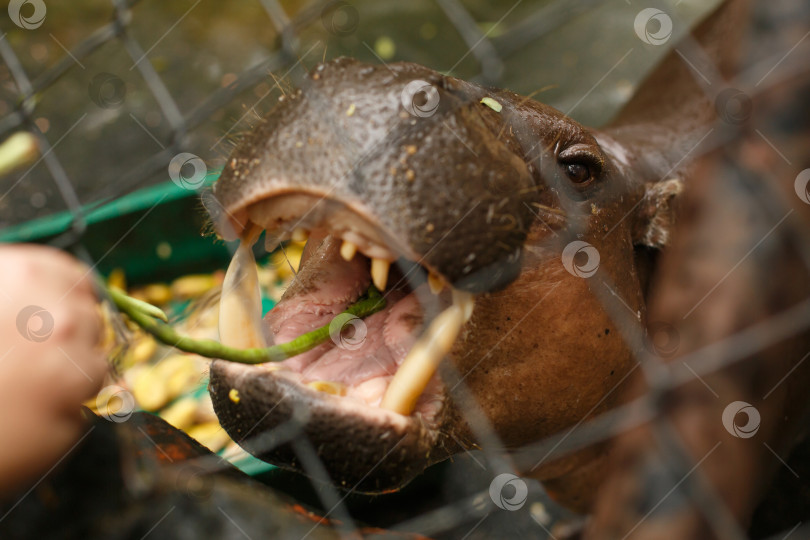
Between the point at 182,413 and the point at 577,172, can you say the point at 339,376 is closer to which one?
the point at 577,172

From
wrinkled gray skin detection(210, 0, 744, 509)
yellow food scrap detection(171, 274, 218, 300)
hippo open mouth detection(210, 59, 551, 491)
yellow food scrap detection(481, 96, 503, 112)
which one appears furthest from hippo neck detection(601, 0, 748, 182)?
yellow food scrap detection(171, 274, 218, 300)

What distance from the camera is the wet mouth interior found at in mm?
1731

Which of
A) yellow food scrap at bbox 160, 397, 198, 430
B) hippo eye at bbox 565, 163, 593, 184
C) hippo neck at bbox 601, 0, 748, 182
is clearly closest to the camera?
hippo eye at bbox 565, 163, 593, 184

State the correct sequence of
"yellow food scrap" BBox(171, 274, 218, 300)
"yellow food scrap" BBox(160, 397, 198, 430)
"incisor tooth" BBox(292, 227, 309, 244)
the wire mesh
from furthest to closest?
"yellow food scrap" BBox(171, 274, 218, 300) → "yellow food scrap" BBox(160, 397, 198, 430) → "incisor tooth" BBox(292, 227, 309, 244) → the wire mesh

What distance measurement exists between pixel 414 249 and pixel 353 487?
642mm

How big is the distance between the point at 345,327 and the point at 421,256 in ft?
1.45

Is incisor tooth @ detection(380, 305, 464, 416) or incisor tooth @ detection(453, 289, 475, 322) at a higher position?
incisor tooth @ detection(453, 289, 475, 322)

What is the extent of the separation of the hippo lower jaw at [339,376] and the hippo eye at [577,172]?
0.59 m

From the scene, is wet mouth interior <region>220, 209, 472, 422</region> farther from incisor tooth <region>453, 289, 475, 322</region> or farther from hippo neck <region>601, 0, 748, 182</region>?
hippo neck <region>601, 0, 748, 182</region>

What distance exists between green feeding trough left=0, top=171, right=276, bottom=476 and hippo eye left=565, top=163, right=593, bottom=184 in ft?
8.10

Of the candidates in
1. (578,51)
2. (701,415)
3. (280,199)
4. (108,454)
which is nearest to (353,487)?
(108,454)

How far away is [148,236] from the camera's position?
4664 mm

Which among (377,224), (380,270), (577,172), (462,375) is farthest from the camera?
(577,172)

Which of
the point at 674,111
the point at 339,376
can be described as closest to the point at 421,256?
the point at 339,376
